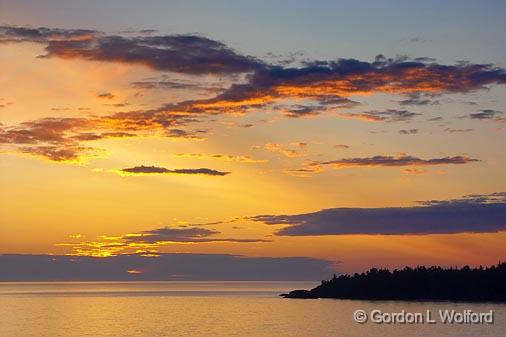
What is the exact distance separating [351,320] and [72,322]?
65606 millimetres

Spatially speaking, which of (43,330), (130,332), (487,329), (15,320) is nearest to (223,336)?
(130,332)

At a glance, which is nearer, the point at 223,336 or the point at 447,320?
the point at 223,336

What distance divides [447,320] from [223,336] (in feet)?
200

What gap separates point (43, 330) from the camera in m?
165

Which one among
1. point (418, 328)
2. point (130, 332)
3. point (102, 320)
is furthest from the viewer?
point (102, 320)

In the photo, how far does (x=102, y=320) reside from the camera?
194875mm

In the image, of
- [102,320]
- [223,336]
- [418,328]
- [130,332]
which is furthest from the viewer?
[102,320]

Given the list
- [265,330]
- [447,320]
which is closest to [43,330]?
[265,330]

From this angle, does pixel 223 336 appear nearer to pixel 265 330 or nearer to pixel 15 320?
pixel 265 330

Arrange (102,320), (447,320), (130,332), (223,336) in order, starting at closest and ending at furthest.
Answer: (223,336)
(130,332)
(447,320)
(102,320)

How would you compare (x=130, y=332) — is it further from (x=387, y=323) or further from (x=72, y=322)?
(x=387, y=323)

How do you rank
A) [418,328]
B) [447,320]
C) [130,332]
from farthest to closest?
[447,320], [418,328], [130,332]

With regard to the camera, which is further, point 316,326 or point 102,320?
point 102,320

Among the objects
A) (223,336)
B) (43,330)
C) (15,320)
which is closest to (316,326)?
(223,336)
